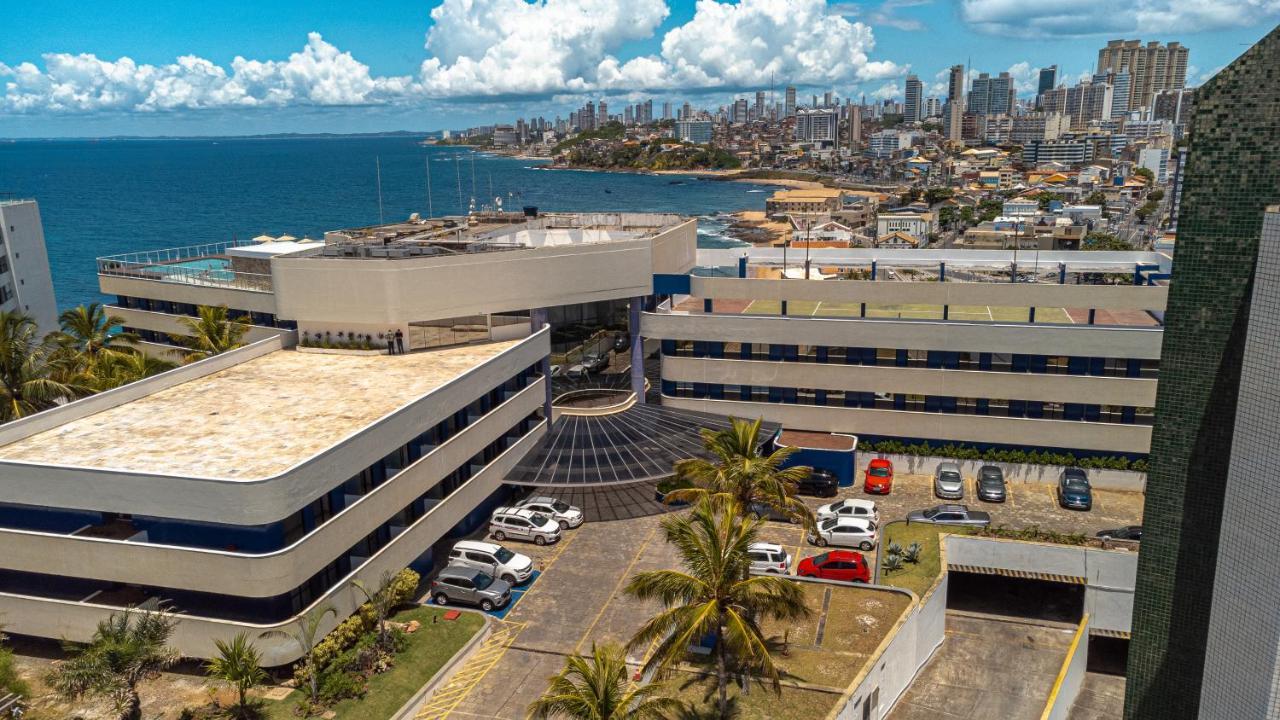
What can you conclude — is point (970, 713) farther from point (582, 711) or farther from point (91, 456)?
point (91, 456)

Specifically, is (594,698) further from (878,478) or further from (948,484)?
(948,484)

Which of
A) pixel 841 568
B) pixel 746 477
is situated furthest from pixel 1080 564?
pixel 746 477

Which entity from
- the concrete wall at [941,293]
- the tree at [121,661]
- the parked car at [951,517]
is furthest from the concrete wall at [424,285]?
the parked car at [951,517]

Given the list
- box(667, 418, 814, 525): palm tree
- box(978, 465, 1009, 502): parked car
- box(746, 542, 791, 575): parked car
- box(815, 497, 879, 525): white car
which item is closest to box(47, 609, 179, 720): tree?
box(667, 418, 814, 525): palm tree

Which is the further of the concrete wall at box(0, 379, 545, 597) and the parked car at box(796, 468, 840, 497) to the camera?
the parked car at box(796, 468, 840, 497)

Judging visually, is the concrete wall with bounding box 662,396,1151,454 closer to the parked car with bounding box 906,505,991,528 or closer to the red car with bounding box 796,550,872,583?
the parked car with bounding box 906,505,991,528
